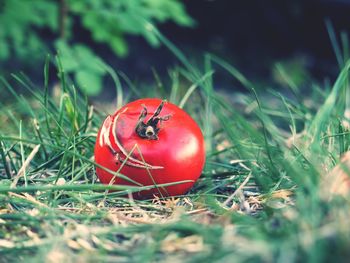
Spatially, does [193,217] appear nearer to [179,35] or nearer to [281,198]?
[281,198]

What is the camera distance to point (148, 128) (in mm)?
1559

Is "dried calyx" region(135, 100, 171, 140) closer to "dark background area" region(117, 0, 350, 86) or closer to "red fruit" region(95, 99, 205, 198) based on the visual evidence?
"red fruit" region(95, 99, 205, 198)

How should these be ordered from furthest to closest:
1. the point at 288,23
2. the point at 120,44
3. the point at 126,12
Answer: the point at 288,23 → the point at 120,44 → the point at 126,12

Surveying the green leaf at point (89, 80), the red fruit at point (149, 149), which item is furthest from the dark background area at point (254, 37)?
the red fruit at point (149, 149)

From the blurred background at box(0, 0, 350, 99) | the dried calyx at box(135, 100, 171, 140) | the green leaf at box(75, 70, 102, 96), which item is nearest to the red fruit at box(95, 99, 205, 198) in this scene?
the dried calyx at box(135, 100, 171, 140)

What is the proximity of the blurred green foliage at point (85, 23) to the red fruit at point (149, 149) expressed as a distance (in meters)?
1.51

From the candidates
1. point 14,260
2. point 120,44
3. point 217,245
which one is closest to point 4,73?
point 120,44

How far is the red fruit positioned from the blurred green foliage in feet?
4.97

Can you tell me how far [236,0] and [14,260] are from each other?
155 inches

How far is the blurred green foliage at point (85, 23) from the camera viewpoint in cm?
320

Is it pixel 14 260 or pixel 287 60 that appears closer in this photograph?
pixel 14 260

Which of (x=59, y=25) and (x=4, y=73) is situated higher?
(x=59, y=25)

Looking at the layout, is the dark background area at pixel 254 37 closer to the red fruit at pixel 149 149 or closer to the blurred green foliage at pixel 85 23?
the blurred green foliage at pixel 85 23

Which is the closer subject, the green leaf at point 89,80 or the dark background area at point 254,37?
the green leaf at point 89,80
